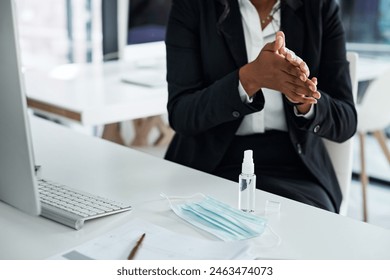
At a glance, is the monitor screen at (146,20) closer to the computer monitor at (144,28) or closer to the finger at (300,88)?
the computer monitor at (144,28)

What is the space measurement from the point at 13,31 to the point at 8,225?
14.6 inches

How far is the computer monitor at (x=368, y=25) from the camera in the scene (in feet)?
12.7

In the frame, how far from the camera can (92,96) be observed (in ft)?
7.22

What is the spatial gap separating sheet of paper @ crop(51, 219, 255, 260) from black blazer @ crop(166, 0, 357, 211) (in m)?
0.54

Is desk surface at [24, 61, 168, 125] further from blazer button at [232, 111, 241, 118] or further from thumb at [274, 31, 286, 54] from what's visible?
thumb at [274, 31, 286, 54]

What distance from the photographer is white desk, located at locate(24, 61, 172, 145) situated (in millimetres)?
2047

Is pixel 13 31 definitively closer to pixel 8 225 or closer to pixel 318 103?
pixel 8 225

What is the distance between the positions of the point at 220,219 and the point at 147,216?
0.14 m

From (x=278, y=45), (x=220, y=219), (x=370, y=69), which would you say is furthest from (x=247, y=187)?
(x=370, y=69)

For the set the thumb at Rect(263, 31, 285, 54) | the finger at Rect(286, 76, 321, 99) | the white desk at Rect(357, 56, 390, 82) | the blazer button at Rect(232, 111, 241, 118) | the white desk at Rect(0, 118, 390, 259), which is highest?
the thumb at Rect(263, 31, 285, 54)

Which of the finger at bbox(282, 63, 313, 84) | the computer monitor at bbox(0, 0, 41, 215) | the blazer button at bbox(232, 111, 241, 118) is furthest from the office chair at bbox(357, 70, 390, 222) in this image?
the computer monitor at bbox(0, 0, 41, 215)

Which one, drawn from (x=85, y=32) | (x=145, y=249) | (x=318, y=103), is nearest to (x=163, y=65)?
(x=85, y=32)

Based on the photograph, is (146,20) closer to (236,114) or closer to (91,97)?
(91,97)

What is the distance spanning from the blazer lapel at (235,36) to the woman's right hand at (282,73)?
0.25 m
